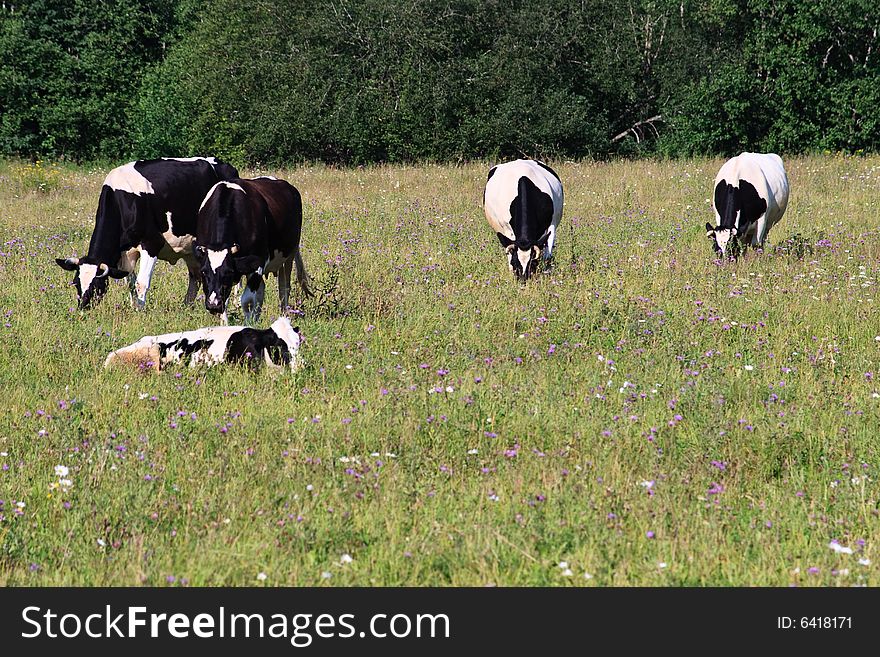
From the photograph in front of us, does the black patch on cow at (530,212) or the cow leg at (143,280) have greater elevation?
the black patch on cow at (530,212)

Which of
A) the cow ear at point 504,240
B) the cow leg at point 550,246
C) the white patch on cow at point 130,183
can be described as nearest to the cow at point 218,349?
the white patch on cow at point 130,183

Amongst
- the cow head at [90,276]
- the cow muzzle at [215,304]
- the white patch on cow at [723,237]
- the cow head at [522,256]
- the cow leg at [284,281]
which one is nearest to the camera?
the cow muzzle at [215,304]

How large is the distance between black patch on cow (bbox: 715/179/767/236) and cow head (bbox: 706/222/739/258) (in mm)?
96

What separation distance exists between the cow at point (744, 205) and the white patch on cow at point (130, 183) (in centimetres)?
684

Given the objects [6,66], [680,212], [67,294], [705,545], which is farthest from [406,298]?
[6,66]

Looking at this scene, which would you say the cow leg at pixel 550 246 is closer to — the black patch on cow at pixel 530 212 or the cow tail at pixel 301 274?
the black patch on cow at pixel 530 212

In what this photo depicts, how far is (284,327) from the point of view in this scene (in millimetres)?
7895

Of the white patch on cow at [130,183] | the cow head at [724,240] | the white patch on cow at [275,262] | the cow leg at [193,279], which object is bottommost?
the cow leg at [193,279]

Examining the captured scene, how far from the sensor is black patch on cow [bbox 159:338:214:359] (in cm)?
762

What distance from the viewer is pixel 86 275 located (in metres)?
10.2

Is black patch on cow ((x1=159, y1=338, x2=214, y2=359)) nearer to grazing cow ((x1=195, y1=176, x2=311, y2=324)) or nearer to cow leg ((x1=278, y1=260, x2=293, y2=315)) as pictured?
grazing cow ((x1=195, y1=176, x2=311, y2=324))

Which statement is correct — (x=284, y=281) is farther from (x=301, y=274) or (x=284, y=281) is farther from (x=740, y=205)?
(x=740, y=205)

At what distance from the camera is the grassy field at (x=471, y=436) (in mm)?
4445

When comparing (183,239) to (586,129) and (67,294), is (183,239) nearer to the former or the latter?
(67,294)
